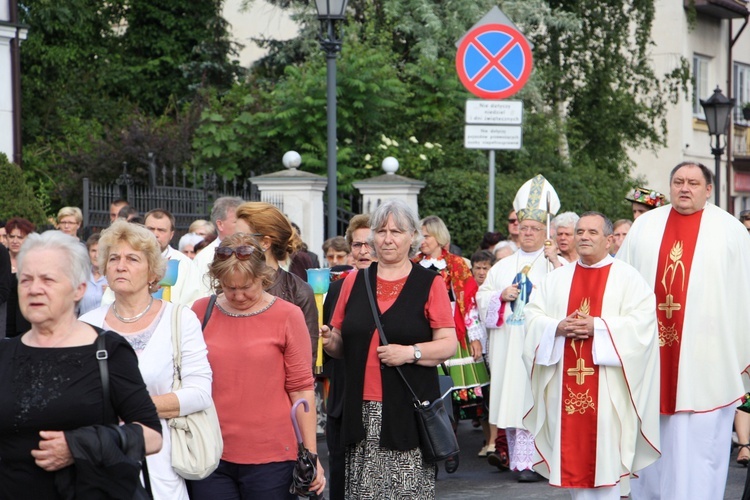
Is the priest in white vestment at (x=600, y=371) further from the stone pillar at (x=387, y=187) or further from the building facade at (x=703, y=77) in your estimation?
the building facade at (x=703, y=77)

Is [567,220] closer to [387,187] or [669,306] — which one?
[669,306]

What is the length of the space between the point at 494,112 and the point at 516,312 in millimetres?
2897

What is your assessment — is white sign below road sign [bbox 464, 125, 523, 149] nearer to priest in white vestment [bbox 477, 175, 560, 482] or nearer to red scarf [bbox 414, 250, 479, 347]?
red scarf [bbox 414, 250, 479, 347]

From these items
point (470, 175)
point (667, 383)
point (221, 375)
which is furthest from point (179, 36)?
point (221, 375)

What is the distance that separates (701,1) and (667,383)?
2741cm

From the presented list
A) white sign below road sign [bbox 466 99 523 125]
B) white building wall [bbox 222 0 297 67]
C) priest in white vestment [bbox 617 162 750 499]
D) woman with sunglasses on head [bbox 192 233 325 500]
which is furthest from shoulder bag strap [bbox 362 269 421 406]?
white building wall [bbox 222 0 297 67]

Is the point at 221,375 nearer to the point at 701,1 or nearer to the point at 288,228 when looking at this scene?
the point at 288,228

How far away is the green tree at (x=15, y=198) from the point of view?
1680 cm

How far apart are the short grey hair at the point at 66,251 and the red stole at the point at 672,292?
480cm

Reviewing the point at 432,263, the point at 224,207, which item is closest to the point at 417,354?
the point at 224,207

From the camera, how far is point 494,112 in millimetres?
11945

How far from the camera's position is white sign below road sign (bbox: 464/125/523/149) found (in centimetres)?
1187

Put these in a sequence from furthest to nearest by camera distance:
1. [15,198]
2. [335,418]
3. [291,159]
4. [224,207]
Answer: [15,198] < [291,159] < [224,207] < [335,418]

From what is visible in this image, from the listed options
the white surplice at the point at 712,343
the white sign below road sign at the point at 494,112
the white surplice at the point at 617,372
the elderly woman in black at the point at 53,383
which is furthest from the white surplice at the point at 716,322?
the elderly woman in black at the point at 53,383
